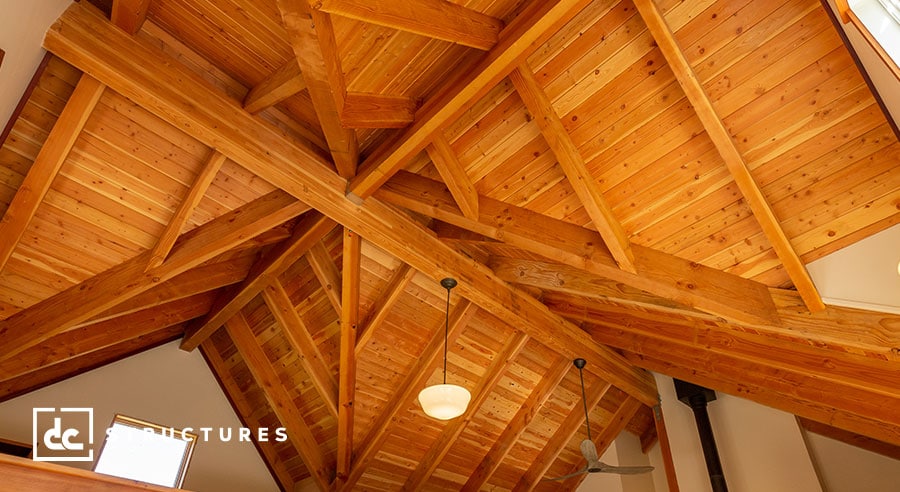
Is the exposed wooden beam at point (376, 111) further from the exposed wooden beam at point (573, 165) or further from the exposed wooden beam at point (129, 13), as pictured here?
the exposed wooden beam at point (129, 13)

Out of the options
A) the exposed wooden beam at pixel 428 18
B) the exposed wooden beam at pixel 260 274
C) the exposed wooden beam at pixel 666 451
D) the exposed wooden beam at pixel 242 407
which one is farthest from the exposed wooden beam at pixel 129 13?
the exposed wooden beam at pixel 666 451

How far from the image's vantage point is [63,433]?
5152 mm

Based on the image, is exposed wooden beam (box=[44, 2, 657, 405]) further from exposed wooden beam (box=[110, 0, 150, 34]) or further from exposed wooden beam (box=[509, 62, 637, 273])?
exposed wooden beam (box=[509, 62, 637, 273])

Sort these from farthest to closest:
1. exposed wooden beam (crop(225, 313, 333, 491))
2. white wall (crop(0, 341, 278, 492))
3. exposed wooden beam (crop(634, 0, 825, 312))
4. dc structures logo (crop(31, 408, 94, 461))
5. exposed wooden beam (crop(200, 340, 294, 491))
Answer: exposed wooden beam (crop(200, 340, 294, 491))
exposed wooden beam (crop(225, 313, 333, 491))
white wall (crop(0, 341, 278, 492))
dc structures logo (crop(31, 408, 94, 461))
exposed wooden beam (crop(634, 0, 825, 312))

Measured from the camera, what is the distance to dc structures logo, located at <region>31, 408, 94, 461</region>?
496cm

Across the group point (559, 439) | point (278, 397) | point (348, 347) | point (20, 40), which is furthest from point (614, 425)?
point (20, 40)

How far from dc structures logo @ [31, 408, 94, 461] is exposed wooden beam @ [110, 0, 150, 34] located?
12.5 ft

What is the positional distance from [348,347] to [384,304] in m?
0.48

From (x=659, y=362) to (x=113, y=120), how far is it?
5.01m

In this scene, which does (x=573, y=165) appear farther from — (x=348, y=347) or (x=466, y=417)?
(x=466, y=417)

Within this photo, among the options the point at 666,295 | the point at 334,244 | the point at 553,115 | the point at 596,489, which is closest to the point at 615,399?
the point at 596,489

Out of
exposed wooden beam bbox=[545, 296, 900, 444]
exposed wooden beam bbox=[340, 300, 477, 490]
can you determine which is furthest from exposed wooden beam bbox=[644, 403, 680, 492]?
exposed wooden beam bbox=[340, 300, 477, 490]

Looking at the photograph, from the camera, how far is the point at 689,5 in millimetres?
2955

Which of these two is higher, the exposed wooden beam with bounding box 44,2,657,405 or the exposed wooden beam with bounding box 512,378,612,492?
the exposed wooden beam with bounding box 44,2,657,405
